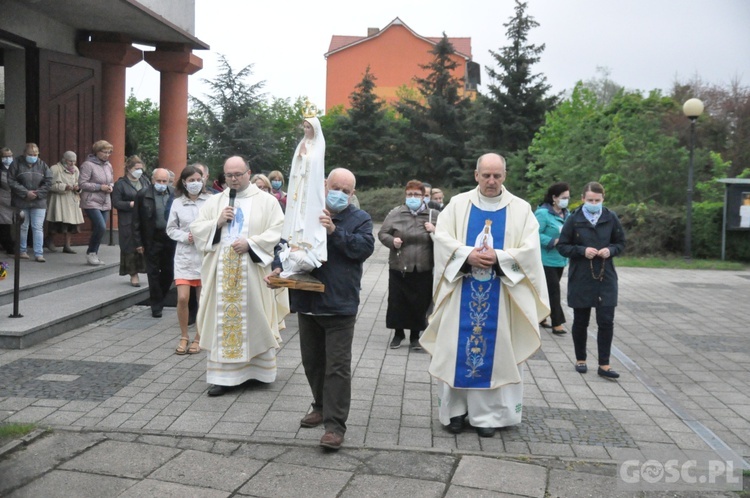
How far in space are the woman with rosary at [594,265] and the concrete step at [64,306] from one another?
213 inches

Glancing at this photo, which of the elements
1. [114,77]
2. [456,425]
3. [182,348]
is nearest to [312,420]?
[456,425]

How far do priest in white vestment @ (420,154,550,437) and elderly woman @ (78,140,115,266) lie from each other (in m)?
7.71

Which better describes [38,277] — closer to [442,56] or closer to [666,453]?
[666,453]

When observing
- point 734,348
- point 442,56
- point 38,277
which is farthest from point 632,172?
point 442,56

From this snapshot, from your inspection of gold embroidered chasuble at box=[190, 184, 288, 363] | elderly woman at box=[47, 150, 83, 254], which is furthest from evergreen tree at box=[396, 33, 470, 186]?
gold embroidered chasuble at box=[190, 184, 288, 363]

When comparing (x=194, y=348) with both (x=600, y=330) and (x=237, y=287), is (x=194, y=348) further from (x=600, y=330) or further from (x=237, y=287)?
(x=600, y=330)

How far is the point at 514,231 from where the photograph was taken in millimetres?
5988

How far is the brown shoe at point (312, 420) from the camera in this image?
19.1ft

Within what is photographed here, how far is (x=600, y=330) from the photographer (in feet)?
25.4

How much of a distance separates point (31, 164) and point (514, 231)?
8675mm

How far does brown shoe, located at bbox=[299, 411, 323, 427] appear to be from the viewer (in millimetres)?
5828

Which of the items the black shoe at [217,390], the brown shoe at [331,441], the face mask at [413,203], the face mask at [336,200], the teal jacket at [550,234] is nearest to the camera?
the brown shoe at [331,441]

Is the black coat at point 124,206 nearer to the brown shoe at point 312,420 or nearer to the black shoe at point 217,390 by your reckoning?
the black shoe at point 217,390
